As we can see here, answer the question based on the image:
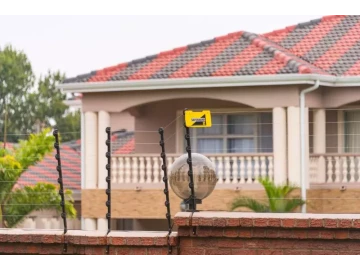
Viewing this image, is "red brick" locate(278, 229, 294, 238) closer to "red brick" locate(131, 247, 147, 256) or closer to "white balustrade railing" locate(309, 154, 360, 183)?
"red brick" locate(131, 247, 147, 256)

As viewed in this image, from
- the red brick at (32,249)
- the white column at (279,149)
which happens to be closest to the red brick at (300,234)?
the red brick at (32,249)

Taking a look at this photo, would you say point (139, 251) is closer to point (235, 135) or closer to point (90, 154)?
point (90, 154)

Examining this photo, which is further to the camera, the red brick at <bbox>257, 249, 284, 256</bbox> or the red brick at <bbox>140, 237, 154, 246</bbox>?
the red brick at <bbox>140, 237, 154, 246</bbox>

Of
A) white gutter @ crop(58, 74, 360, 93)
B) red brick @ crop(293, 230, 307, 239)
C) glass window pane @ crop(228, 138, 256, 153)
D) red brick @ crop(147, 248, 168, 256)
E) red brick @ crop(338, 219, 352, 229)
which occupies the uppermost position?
white gutter @ crop(58, 74, 360, 93)

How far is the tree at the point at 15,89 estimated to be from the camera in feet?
122

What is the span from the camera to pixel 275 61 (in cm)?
2238

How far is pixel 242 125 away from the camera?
23.3m

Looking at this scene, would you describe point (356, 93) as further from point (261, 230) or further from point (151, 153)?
point (261, 230)

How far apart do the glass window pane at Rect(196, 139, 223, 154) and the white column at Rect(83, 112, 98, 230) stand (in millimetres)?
1859

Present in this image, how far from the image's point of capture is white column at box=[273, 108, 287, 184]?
21.7m

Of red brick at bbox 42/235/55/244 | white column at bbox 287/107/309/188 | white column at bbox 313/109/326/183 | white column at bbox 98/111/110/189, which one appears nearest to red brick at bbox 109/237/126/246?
red brick at bbox 42/235/55/244

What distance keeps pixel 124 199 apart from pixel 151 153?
3.55 feet

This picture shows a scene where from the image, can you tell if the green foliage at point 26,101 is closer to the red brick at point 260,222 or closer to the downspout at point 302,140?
the downspout at point 302,140

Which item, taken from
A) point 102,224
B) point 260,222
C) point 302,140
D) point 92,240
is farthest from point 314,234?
point 102,224
